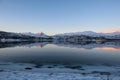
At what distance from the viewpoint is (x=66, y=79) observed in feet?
49.7

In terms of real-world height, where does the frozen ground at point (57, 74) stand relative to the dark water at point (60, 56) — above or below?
above

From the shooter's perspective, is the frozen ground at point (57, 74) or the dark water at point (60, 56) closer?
the frozen ground at point (57, 74)

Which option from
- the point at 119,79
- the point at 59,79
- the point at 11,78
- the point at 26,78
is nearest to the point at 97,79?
the point at 119,79

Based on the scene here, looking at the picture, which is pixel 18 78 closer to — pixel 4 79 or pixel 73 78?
pixel 4 79

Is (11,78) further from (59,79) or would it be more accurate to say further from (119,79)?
(119,79)

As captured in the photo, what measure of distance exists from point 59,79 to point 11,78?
448 centimetres

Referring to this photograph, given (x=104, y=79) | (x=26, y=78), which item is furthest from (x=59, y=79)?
(x=104, y=79)

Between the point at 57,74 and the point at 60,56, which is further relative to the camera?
the point at 60,56

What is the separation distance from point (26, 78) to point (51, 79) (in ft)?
7.76

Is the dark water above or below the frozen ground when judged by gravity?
below

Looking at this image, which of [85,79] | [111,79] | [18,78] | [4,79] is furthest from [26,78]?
[111,79]

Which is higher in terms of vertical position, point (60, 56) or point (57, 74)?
point (57, 74)

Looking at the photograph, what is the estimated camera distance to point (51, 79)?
591 inches

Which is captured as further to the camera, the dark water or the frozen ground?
the dark water
